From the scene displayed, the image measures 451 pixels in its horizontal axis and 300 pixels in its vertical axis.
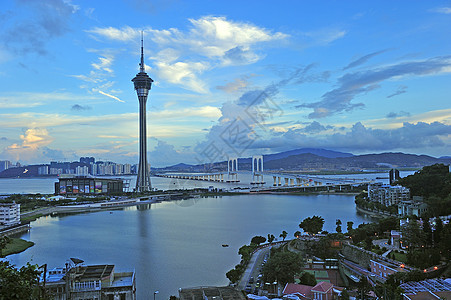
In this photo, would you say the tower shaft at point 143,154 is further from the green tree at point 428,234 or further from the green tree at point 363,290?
the green tree at point 363,290

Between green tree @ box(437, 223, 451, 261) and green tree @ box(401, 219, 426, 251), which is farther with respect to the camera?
green tree @ box(401, 219, 426, 251)

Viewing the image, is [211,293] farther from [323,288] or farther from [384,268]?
[384,268]

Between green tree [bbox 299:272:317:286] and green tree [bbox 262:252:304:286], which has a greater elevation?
green tree [bbox 262:252:304:286]

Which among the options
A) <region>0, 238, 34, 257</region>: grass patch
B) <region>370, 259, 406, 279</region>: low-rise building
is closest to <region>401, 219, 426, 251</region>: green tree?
<region>370, 259, 406, 279</region>: low-rise building

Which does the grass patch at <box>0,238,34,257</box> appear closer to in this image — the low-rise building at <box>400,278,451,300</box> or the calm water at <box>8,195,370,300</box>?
the calm water at <box>8,195,370,300</box>

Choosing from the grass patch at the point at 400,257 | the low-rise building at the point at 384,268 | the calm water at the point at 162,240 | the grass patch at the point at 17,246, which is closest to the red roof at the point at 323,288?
the low-rise building at the point at 384,268

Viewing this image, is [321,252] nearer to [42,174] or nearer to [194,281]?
[194,281]

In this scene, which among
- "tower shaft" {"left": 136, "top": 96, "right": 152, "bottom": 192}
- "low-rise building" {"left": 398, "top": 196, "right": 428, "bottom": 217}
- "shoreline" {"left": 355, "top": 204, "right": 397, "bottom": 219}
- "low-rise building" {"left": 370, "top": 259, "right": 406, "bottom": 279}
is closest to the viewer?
"low-rise building" {"left": 370, "top": 259, "right": 406, "bottom": 279}

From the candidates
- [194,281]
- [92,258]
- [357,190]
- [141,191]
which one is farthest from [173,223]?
[357,190]

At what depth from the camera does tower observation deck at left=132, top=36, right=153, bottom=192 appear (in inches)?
744

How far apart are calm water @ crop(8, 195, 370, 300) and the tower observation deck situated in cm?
790

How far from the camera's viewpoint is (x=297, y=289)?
346 cm

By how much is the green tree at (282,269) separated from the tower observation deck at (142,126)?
15584mm

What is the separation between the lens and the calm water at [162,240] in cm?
449
